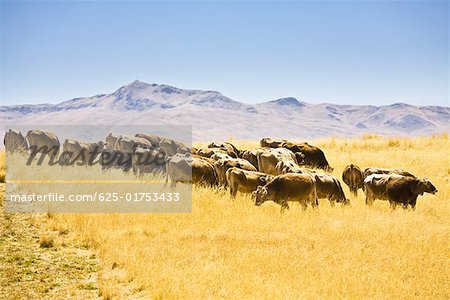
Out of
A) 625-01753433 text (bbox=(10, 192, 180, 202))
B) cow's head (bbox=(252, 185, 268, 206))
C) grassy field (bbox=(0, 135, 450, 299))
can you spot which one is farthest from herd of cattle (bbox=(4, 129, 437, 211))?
625-01753433 text (bbox=(10, 192, 180, 202))

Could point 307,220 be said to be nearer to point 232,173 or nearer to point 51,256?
point 232,173

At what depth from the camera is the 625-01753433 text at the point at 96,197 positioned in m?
13.6

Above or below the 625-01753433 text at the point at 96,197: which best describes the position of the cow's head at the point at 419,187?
above

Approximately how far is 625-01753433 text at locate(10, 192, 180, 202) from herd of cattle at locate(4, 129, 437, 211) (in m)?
1.53

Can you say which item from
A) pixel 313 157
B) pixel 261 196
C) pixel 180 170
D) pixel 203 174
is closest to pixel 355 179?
pixel 261 196

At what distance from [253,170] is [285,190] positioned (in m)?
3.36

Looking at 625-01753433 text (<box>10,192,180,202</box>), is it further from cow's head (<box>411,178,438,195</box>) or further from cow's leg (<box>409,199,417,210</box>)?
cow's head (<box>411,178,438,195</box>)

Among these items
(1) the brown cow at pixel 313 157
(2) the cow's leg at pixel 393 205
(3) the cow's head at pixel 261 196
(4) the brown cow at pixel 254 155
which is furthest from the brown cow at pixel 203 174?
(1) the brown cow at pixel 313 157

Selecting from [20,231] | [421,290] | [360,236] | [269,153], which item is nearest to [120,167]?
[269,153]

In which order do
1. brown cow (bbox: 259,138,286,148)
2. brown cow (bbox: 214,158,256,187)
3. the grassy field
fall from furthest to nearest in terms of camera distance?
brown cow (bbox: 259,138,286,148), brown cow (bbox: 214,158,256,187), the grassy field

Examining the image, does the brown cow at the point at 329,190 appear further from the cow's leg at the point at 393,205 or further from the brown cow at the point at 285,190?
the cow's leg at the point at 393,205

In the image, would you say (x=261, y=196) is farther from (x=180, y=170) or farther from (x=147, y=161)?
(x=147, y=161)

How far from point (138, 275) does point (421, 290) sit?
4710 millimetres

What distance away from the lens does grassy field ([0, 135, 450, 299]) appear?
735 cm
